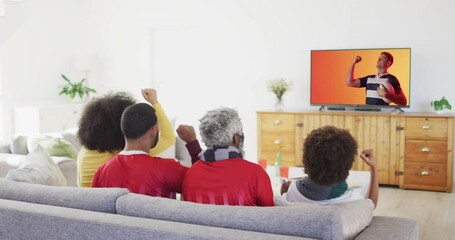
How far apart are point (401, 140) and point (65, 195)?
4347mm

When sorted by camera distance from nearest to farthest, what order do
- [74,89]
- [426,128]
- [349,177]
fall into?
[349,177], [426,128], [74,89]

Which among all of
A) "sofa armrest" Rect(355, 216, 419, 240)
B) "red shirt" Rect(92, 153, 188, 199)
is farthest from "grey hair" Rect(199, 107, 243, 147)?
"sofa armrest" Rect(355, 216, 419, 240)

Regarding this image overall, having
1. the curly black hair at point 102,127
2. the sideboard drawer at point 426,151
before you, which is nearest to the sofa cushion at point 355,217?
the curly black hair at point 102,127

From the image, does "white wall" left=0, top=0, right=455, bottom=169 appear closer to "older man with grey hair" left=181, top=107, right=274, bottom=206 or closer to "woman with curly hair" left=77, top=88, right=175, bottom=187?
"woman with curly hair" left=77, top=88, right=175, bottom=187

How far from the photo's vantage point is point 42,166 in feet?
9.15

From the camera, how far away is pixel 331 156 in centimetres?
232

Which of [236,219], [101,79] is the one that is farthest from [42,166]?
[101,79]

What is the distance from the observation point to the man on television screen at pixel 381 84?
6.03 m

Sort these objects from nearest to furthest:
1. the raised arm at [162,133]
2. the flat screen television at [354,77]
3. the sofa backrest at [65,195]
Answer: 1. the sofa backrest at [65,195]
2. the raised arm at [162,133]
3. the flat screen television at [354,77]

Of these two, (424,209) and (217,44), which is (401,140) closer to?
(424,209)

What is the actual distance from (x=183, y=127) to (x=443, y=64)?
4.33 meters

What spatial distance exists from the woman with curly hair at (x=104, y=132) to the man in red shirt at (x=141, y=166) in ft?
0.82

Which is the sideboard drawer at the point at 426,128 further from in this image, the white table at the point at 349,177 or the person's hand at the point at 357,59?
the white table at the point at 349,177

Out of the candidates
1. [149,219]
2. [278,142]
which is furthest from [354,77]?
[149,219]
